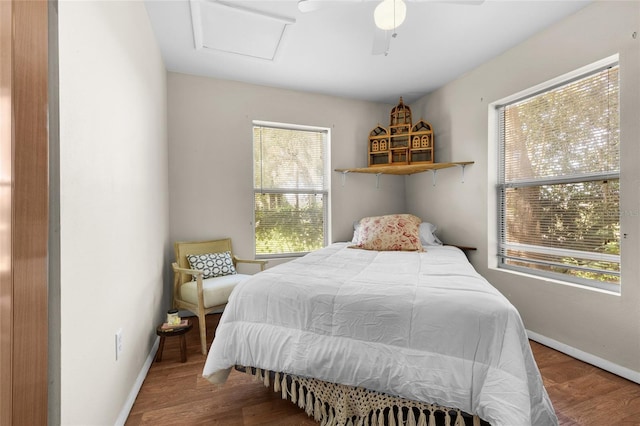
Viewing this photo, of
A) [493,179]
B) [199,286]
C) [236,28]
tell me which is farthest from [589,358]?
[236,28]

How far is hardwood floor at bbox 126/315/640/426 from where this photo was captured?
5.11 ft

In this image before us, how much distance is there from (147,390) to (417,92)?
12.9 feet

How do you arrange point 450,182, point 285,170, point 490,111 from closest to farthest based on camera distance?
point 490,111
point 450,182
point 285,170

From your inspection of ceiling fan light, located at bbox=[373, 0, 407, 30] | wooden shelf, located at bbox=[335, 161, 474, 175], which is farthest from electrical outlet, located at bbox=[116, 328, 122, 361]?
wooden shelf, located at bbox=[335, 161, 474, 175]

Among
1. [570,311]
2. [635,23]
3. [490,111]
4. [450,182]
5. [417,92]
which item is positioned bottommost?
[570,311]

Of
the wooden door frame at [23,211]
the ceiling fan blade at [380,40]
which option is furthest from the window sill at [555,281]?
the wooden door frame at [23,211]

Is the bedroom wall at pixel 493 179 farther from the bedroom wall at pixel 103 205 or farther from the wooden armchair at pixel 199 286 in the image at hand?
the bedroom wall at pixel 103 205

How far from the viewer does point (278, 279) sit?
5.63 ft

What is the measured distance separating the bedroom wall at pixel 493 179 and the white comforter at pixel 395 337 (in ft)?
3.73

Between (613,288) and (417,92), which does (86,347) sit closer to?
(613,288)

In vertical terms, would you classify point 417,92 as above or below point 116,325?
above

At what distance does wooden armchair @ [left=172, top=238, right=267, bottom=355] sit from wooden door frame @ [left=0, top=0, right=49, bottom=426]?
5.04ft

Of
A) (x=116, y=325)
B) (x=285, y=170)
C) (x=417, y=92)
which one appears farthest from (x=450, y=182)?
(x=116, y=325)

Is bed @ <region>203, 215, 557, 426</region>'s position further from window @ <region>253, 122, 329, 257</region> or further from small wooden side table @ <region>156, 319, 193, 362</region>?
window @ <region>253, 122, 329, 257</region>
